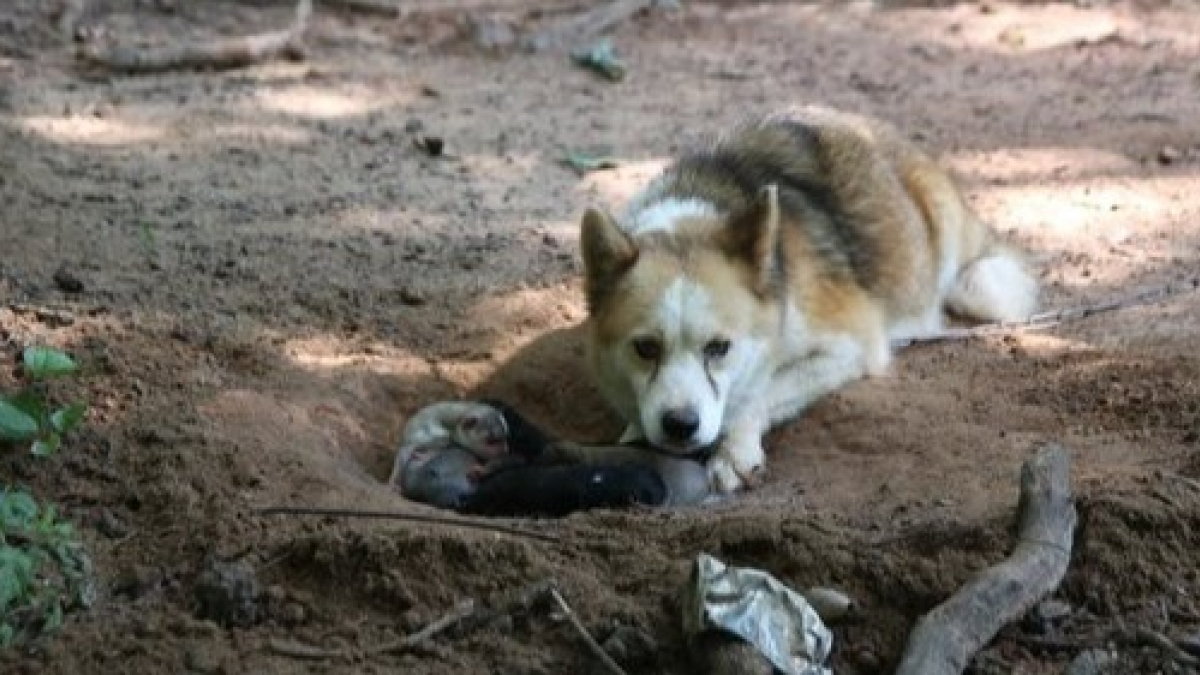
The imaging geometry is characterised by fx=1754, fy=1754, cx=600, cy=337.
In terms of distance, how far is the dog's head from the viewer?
5480mm

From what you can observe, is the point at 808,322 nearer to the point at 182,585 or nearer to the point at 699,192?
the point at 699,192

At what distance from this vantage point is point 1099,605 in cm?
419

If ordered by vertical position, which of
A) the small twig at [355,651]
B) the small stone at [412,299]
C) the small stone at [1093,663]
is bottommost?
the small stone at [412,299]

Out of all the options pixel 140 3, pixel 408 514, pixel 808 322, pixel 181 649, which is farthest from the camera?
pixel 140 3

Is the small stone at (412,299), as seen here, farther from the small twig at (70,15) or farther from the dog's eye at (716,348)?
the small twig at (70,15)

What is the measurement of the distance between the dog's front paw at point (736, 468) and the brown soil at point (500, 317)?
152 millimetres

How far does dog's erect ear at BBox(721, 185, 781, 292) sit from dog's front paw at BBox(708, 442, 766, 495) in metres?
0.54

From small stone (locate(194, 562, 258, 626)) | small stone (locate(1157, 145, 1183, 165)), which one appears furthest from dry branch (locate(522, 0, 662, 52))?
small stone (locate(194, 562, 258, 626))

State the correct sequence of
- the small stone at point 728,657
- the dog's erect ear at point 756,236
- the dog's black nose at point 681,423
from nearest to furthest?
the small stone at point 728,657
the dog's black nose at point 681,423
the dog's erect ear at point 756,236

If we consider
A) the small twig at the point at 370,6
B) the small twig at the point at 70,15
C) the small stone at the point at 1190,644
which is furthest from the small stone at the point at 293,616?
the small twig at the point at 370,6

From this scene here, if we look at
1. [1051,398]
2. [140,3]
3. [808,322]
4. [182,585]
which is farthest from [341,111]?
[182,585]

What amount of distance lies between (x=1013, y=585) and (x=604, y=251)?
2054mm

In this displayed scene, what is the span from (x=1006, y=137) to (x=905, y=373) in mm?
3381

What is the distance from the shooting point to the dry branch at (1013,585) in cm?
388
